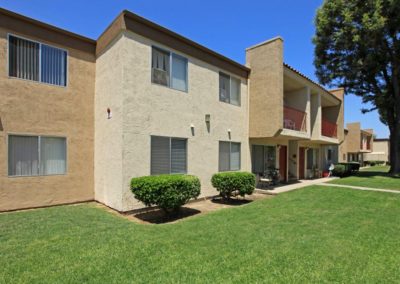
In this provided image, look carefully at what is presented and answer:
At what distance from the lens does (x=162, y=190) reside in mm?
7977

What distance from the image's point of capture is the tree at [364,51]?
61.7 ft

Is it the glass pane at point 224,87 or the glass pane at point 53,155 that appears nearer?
the glass pane at point 53,155

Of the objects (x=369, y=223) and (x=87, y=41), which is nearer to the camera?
(x=369, y=223)

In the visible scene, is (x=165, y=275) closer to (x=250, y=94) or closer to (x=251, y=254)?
(x=251, y=254)

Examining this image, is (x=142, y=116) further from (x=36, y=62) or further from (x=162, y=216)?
(x=36, y=62)

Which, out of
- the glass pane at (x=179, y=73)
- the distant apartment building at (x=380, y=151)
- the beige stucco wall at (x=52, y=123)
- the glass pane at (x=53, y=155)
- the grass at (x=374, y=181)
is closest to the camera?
the beige stucco wall at (x=52, y=123)

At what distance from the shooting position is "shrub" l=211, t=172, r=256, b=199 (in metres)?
10.9

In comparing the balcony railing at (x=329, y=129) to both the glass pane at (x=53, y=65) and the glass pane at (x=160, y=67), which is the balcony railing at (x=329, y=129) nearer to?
the glass pane at (x=160, y=67)

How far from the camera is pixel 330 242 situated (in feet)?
19.4

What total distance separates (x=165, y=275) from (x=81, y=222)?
416cm

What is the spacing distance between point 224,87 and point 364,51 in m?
14.9

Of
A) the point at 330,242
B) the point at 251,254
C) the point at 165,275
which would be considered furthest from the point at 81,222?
the point at 330,242

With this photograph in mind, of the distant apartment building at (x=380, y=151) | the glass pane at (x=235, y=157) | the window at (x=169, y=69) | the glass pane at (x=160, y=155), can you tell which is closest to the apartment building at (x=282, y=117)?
the glass pane at (x=235, y=157)

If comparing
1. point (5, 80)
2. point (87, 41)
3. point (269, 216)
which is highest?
point (87, 41)
